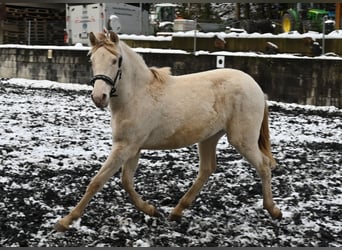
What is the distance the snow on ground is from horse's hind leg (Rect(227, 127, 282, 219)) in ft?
0.38

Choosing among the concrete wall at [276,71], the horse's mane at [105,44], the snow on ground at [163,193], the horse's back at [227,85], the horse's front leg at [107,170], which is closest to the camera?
the horse's mane at [105,44]

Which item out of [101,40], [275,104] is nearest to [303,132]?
[275,104]

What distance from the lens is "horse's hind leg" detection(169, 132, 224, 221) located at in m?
4.30

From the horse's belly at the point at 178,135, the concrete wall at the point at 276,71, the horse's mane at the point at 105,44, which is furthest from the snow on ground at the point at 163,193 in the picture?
the concrete wall at the point at 276,71

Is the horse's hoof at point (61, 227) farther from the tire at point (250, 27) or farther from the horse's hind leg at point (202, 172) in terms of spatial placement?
the tire at point (250, 27)

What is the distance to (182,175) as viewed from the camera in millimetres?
5621

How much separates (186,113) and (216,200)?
3.79 feet

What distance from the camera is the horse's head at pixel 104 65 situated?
3.43 meters

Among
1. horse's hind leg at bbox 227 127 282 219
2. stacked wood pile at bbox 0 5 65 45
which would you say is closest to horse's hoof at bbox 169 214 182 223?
horse's hind leg at bbox 227 127 282 219

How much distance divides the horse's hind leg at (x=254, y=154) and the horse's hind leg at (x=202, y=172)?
24cm

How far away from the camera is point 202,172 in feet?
14.7

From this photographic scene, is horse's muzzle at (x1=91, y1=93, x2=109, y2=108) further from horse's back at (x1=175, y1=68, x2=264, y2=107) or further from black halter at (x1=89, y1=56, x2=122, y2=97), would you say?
horse's back at (x1=175, y1=68, x2=264, y2=107)

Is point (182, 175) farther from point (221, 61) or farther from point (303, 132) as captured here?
point (221, 61)

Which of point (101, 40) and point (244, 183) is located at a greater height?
point (101, 40)
